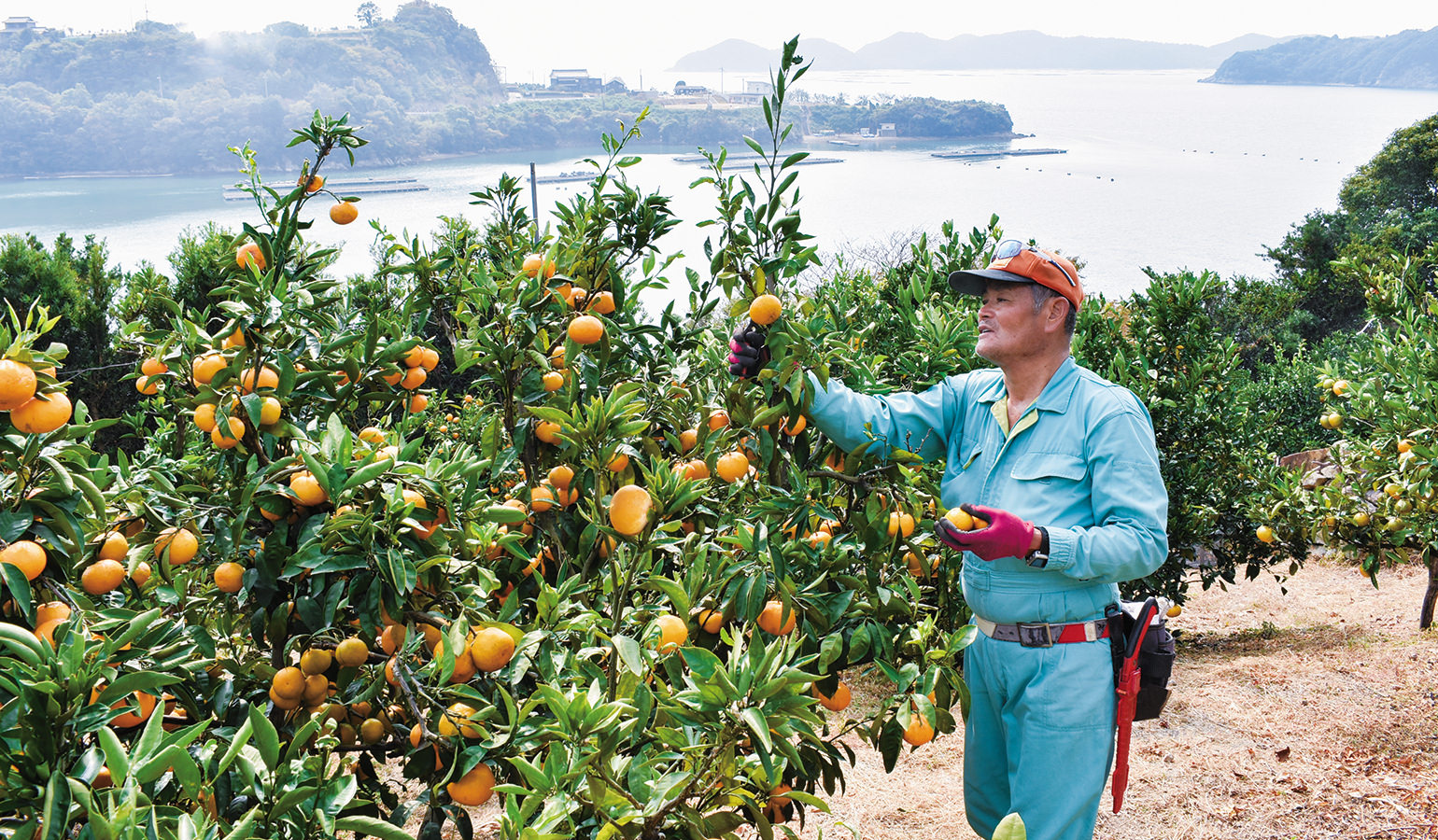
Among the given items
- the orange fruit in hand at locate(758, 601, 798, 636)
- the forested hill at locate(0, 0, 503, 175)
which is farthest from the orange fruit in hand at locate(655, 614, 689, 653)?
→ the forested hill at locate(0, 0, 503, 175)

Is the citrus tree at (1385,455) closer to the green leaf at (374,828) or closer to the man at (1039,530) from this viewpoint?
the man at (1039,530)

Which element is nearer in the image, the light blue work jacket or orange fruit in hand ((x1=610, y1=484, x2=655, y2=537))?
orange fruit in hand ((x1=610, y1=484, x2=655, y2=537))

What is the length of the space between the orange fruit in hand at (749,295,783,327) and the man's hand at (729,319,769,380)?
91 mm

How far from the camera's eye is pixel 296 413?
1761 millimetres

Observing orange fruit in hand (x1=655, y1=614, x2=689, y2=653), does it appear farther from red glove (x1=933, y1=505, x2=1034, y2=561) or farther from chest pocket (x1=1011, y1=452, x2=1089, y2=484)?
chest pocket (x1=1011, y1=452, x2=1089, y2=484)

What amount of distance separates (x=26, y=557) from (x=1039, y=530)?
1.40m

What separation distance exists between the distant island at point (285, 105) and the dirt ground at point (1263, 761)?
33.6m

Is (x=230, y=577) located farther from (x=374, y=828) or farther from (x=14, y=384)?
(x=374, y=828)

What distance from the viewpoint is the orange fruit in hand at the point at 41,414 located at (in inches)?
40.9

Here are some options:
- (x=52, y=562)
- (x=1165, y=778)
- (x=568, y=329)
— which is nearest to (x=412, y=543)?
(x=52, y=562)

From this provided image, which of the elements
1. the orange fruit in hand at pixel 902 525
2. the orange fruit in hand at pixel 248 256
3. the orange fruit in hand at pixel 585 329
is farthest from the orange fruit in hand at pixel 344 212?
the orange fruit in hand at pixel 902 525

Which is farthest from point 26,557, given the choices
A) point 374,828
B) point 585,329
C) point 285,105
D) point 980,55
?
point 980,55

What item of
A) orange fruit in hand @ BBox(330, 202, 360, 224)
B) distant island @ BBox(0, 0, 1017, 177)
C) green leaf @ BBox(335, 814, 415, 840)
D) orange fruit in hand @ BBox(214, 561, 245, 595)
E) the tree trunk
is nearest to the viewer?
green leaf @ BBox(335, 814, 415, 840)

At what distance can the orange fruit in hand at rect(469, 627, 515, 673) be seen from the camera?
121 cm
